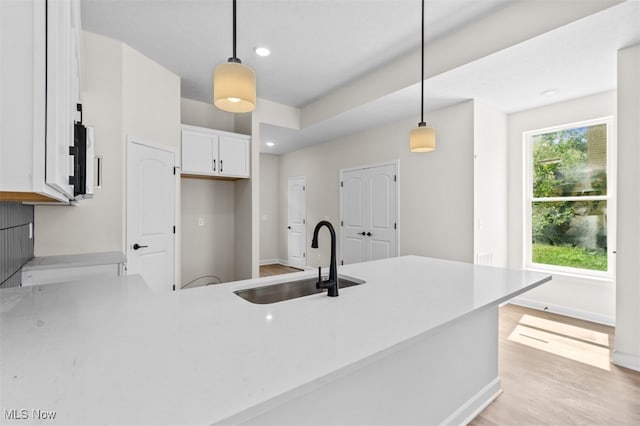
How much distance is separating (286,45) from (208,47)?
799mm

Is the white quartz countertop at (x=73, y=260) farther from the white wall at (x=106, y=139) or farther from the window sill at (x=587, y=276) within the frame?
the window sill at (x=587, y=276)

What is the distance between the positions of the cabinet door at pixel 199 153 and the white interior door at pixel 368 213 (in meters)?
2.32

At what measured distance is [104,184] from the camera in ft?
9.76

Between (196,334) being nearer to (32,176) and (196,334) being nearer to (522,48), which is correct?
(32,176)

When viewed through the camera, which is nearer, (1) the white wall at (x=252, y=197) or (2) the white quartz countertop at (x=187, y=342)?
(2) the white quartz countertop at (x=187, y=342)

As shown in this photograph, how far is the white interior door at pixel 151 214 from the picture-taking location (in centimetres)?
313

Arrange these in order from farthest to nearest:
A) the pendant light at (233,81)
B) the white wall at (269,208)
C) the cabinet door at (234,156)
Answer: the white wall at (269,208)
the cabinet door at (234,156)
the pendant light at (233,81)

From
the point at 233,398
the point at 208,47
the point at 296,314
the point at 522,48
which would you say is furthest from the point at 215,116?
the point at 233,398

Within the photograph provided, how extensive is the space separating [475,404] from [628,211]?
6.80ft

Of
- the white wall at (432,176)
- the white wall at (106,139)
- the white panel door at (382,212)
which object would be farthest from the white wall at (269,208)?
the white wall at (106,139)

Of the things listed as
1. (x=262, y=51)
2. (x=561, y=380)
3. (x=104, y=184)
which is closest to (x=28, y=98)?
(x=104, y=184)

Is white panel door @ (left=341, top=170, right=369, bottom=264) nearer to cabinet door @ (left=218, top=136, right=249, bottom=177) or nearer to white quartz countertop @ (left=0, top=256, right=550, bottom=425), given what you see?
cabinet door @ (left=218, top=136, right=249, bottom=177)

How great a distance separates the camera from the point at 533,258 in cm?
409

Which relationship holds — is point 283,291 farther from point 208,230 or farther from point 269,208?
point 269,208
